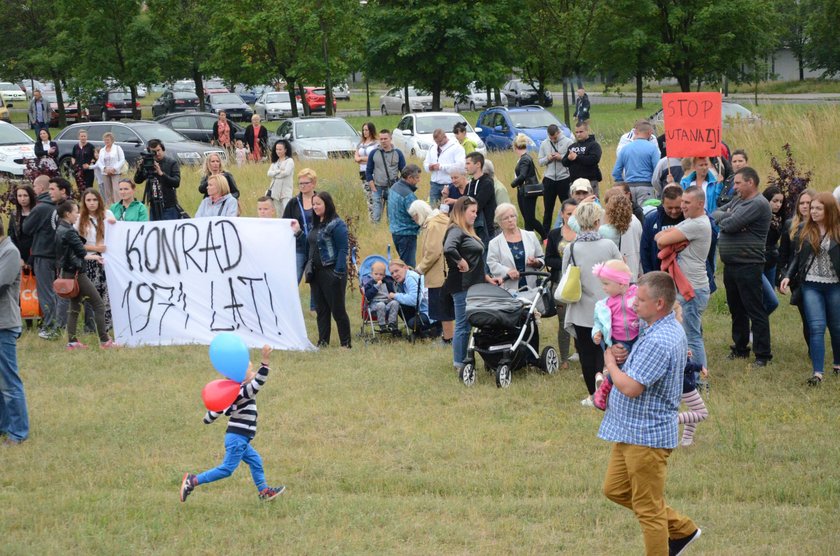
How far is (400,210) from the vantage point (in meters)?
13.7

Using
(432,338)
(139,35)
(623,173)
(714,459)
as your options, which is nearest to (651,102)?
(139,35)

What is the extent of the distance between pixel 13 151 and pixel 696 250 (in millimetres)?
22309

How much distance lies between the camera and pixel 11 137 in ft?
92.3

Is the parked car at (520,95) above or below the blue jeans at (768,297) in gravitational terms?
above

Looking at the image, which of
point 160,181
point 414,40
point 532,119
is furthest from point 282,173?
point 414,40

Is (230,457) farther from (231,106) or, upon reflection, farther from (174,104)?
(174,104)

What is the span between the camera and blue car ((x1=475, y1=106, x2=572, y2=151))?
91.5 ft

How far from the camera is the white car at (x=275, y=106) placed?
49812mm

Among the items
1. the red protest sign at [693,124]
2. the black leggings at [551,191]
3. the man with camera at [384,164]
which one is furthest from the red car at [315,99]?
the red protest sign at [693,124]

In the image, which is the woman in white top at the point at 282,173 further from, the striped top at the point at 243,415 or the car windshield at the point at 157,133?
the car windshield at the point at 157,133

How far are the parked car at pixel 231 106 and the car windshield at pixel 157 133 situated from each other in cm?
2105

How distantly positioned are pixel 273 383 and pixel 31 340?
4.26 m

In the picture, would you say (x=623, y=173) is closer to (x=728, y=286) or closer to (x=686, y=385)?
(x=728, y=286)

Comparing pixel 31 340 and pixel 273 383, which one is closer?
pixel 273 383
